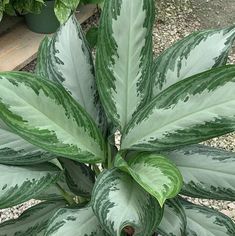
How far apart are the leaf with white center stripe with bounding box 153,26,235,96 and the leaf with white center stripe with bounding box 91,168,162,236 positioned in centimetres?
19

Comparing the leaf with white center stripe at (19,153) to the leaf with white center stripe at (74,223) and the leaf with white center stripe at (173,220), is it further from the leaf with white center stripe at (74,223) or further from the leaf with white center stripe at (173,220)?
the leaf with white center stripe at (173,220)

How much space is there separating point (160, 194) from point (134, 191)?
11 cm

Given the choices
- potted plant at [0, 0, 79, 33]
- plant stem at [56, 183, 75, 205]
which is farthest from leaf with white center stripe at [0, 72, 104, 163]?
potted plant at [0, 0, 79, 33]

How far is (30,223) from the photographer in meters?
1.08

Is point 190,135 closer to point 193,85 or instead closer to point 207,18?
point 193,85

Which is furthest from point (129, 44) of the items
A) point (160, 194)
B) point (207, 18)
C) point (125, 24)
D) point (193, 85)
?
point (207, 18)

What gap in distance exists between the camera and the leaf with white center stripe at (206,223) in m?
0.99

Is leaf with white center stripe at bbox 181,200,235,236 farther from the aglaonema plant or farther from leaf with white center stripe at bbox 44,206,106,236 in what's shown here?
leaf with white center stripe at bbox 44,206,106,236

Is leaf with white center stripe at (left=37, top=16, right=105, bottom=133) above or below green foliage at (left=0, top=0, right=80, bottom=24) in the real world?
above

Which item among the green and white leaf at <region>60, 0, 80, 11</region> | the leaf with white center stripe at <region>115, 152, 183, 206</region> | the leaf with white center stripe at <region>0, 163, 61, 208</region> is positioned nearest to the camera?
the leaf with white center stripe at <region>115, 152, 183, 206</region>

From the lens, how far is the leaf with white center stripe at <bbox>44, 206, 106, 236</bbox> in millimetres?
872

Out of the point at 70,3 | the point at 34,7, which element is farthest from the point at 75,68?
the point at 34,7

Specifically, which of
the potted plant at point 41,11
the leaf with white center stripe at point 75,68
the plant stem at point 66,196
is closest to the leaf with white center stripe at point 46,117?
the leaf with white center stripe at point 75,68

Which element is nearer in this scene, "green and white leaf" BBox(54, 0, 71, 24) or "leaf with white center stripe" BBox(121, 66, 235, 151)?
"leaf with white center stripe" BBox(121, 66, 235, 151)
